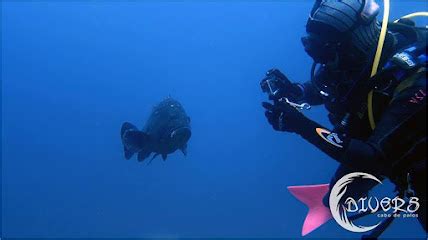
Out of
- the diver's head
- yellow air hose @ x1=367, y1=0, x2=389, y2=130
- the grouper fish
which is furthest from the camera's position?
the grouper fish

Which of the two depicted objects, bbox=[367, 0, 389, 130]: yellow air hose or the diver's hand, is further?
the diver's hand

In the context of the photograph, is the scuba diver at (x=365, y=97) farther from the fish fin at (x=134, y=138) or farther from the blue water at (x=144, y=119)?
the blue water at (x=144, y=119)

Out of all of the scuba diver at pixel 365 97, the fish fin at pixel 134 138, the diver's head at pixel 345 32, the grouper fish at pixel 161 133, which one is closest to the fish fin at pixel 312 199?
the scuba diver at pixel 365 97

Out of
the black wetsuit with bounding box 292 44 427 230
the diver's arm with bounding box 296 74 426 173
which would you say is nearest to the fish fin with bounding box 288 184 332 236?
the black wetsuit with bounding box 292 44 427 230

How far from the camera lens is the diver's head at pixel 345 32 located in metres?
3.07

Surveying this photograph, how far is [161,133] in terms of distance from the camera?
5465 mm

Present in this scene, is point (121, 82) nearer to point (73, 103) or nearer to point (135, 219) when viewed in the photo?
point (73, 103)

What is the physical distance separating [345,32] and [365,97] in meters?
0.51

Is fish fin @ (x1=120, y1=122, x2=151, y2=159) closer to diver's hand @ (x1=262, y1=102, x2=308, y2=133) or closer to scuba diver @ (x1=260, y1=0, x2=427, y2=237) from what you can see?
scuba diver @ (x1=260, y1=0, x2=427, y2=237)

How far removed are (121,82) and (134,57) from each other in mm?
4720

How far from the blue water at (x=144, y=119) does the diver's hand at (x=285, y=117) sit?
49.9 feet

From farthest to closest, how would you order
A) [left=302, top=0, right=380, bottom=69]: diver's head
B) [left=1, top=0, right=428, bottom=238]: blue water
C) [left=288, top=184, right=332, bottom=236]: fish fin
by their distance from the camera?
[left=1, top=0, right=428, bottom=238]: blue water
[left=288, top=184, right=332, bottom=236]: fish fin
[left=302, top=0, right=380, bottom=69]: diver's head

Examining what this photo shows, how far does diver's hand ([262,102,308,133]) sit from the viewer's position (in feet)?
10.2

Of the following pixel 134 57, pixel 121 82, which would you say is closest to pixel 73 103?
pixel 121 82
